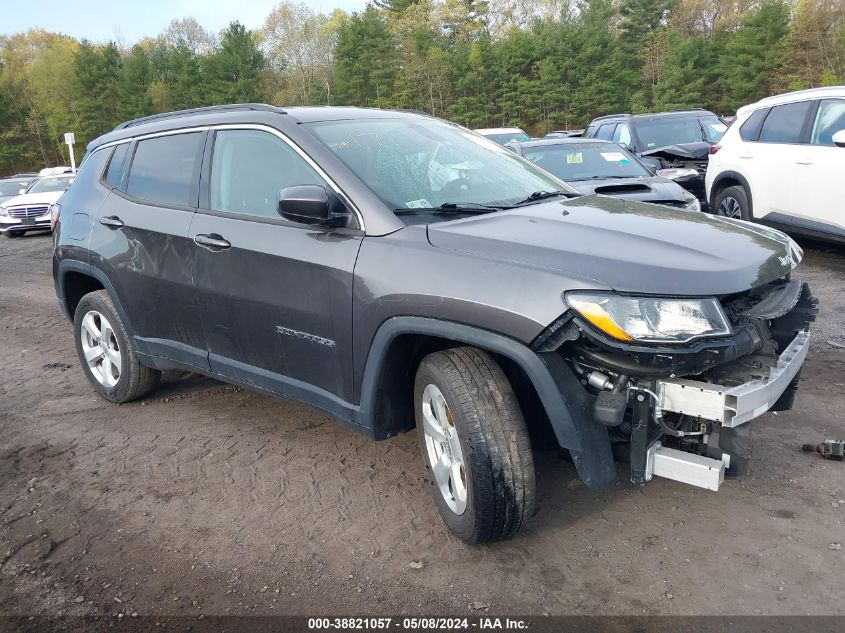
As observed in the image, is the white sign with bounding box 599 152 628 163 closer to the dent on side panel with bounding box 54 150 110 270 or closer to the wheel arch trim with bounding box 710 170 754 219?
the wheel arch trim with bounding box 710 170 754 219

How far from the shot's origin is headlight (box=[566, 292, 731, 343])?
2.44m

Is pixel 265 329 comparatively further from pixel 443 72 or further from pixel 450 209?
pixel 443 72

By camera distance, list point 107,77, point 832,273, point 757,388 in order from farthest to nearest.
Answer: point 107,77
point 832,273
point 757,388

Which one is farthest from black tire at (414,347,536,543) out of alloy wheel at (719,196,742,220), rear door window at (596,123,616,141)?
rear door window at (596,123,616,141)

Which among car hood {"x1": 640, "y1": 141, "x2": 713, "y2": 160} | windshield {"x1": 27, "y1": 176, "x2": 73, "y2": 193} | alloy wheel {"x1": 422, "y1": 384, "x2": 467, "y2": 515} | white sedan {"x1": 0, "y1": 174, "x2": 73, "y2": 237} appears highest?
car hood {"x1": 640, "y1": 141, "x2": 713, "y2": 160}

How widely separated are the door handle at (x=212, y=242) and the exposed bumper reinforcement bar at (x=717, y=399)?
228 centimetres

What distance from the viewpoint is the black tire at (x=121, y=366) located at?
4.68 m

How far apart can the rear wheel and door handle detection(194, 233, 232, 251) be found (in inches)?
262

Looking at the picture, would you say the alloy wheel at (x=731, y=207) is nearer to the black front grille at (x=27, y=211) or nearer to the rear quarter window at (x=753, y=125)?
the rear quarter window at (x=753, y=125)

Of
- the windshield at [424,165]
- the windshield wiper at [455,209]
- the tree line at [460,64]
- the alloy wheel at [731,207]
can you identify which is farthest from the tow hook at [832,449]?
the tree line at [460,64]

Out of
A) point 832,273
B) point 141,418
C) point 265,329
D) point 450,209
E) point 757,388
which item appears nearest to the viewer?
point 757,388

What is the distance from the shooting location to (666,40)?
4534cm

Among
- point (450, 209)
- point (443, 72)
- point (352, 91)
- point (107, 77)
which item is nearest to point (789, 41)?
point (443, 72)

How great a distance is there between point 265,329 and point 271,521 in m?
0.93
